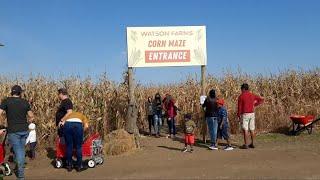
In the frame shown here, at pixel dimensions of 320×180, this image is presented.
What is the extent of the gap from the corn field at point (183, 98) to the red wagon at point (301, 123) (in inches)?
44.7

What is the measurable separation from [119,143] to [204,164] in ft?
9.99

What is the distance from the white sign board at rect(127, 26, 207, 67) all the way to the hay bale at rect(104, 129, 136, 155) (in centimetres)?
270

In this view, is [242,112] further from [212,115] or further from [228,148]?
[228,148]

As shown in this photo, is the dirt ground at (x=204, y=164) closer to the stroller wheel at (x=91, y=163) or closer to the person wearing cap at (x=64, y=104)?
the stroller wheel at (x=91, y=163)

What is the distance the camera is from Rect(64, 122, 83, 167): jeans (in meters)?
12.0

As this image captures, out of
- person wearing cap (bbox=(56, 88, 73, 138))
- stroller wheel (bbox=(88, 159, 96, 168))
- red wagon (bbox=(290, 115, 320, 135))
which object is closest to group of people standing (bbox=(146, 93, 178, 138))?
red wagon (bbox=(290, 115, 320, 135))

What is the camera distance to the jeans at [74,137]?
12.0 metres

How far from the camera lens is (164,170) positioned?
12.0 meters

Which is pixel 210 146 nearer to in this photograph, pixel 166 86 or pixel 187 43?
pixel 187 43

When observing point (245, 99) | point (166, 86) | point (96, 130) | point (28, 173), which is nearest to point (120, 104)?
point (96, 130)

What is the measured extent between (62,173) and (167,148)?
4207mm

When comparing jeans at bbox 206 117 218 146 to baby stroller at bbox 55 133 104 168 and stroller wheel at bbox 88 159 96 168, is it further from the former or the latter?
stroller wheel at bbox 88 159 96 168

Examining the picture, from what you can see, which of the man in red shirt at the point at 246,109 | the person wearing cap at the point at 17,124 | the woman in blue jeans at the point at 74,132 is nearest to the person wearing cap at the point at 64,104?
the woman in blue jeans at the point at 74,132

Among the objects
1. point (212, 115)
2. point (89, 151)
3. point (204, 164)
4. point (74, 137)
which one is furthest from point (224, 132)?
point (74, 137)
